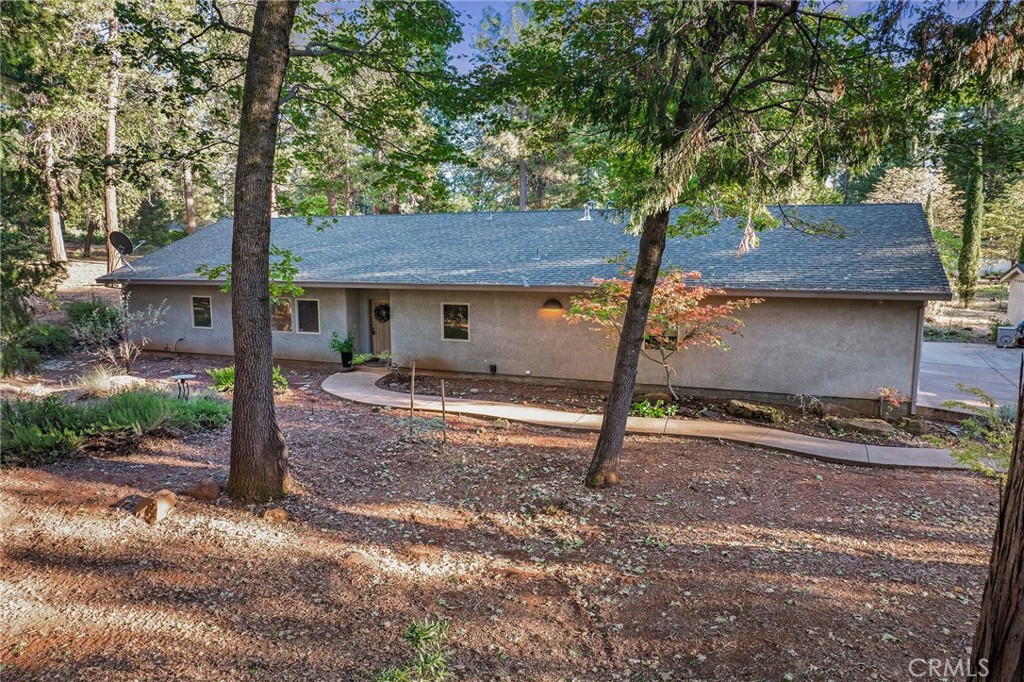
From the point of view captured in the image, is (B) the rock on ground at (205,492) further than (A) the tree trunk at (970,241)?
No

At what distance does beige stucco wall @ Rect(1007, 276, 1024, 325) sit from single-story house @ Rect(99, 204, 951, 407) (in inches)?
506

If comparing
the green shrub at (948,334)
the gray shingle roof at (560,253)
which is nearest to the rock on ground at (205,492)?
the gray shingle roof at (560,253)

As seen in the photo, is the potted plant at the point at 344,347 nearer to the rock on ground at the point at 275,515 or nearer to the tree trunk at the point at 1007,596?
the rock on ground at the point at 275,515

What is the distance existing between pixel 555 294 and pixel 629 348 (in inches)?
214

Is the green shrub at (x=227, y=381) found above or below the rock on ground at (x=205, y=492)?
above

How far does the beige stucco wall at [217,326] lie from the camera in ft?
45.2

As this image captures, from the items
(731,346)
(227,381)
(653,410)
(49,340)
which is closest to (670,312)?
(653,410)

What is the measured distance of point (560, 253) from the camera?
40.6ft

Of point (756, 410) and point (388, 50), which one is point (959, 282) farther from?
point (388, 50)

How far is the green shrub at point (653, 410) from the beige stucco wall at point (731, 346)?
1.19 metres

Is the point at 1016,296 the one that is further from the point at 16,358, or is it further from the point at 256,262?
the point at 16,358

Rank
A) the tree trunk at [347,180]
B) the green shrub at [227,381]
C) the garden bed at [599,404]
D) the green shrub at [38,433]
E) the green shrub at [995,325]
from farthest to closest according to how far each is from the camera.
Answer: the green shrub at [995,325], the tree trunk at [347,180], the green shrub at [227,381], the garden bed at [599,404], the green shrub at [38,433]

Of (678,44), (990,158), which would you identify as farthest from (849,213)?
(678,44)

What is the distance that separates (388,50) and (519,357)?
6.63 metres
